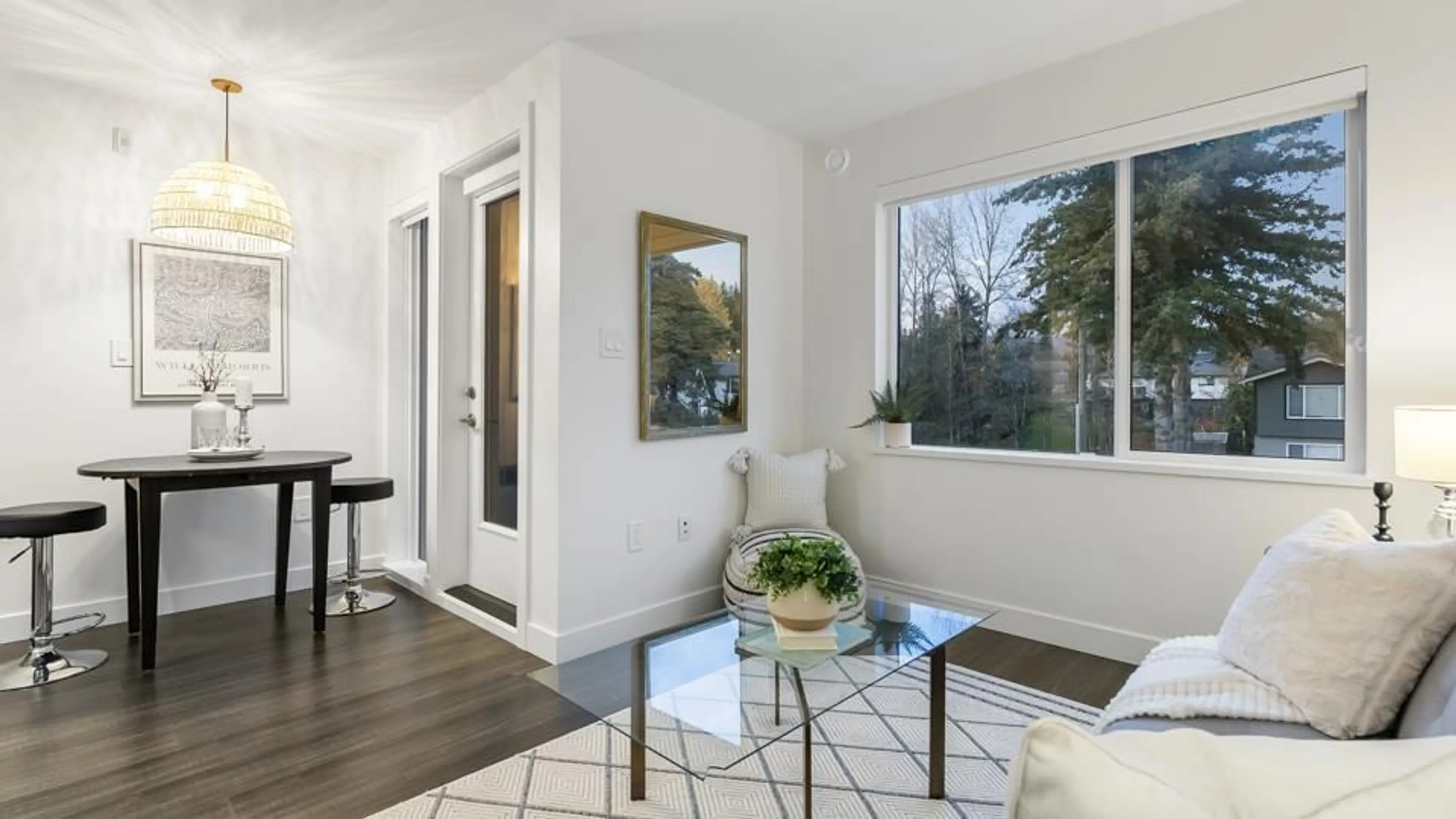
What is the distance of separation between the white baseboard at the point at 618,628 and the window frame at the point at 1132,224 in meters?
1.19

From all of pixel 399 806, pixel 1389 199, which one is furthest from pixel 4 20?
pixel 1389 199

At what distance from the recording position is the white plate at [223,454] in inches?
115

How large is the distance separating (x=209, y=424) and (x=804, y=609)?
9.20 ft

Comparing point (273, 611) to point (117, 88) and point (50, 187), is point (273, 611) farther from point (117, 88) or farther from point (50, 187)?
point (117, 88)

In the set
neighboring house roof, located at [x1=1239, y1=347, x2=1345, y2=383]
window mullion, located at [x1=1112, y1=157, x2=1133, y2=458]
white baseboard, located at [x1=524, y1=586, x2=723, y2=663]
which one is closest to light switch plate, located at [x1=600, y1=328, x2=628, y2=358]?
white baseboard, located at [x1=524, y1=586, x2=723, y2=663]

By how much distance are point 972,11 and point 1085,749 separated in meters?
2.71

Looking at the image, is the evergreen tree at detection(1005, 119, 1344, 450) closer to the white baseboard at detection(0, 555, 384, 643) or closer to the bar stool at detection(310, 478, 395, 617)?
the bar stool at detection(310, 478, 395, 617)

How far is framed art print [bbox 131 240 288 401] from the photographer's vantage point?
10.7 ft

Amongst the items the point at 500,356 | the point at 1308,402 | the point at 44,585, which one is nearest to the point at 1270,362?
the point at 1308,402

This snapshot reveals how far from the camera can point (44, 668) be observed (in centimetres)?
256

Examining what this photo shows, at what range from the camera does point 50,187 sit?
3.02m

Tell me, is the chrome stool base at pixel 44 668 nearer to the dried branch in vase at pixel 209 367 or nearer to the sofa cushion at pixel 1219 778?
the dried branch in vase at pixel 209 367

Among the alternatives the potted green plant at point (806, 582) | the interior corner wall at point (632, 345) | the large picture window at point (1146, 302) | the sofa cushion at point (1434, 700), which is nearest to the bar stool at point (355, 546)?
the interior corner wall at point (632, 345)

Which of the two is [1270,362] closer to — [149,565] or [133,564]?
[149,565]
